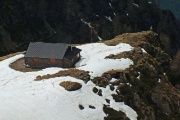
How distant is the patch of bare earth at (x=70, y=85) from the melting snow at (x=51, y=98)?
0.85m

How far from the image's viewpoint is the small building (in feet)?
305

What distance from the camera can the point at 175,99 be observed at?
83312mm

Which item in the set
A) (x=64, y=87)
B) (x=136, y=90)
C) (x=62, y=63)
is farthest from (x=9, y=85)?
(x=136, y=90)

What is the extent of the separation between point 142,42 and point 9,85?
40934mm

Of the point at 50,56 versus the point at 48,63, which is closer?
the point at 50,56

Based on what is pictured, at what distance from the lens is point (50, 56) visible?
93438 mm

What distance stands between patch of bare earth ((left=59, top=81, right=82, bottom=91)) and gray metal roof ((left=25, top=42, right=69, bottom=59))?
1709 cm

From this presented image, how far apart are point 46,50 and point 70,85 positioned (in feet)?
72.7

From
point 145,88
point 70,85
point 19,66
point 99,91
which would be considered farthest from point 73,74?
point 19,66

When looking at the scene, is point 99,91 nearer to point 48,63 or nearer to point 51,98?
point 51,98

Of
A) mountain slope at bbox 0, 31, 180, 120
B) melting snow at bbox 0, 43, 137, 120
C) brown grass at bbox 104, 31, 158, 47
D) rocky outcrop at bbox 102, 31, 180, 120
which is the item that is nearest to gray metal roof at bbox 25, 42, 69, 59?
mountain slope at bbox 0, 31, 180, 120

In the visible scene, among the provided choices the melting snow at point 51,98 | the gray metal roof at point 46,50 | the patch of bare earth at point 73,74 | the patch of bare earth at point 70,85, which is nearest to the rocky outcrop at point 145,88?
the melting snow at point 51,98

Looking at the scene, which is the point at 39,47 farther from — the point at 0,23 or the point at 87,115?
the point at 0,23

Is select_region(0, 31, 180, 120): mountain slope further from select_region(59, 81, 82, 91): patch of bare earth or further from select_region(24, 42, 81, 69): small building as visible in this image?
select_region(24, 42, 81, 69): small building
